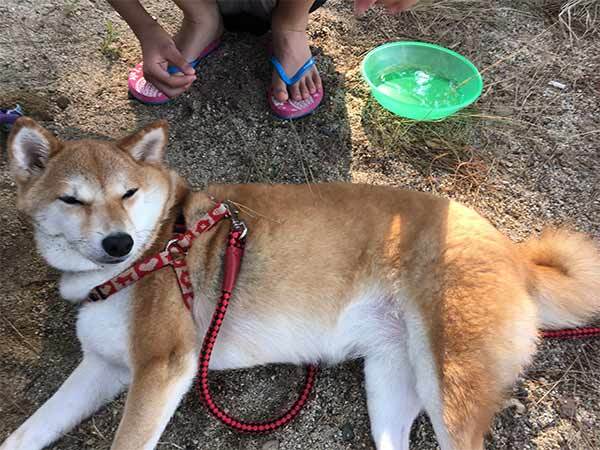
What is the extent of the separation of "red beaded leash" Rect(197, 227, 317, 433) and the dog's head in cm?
36

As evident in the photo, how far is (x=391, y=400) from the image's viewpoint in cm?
240

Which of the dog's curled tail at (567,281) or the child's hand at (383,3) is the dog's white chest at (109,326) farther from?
the dog's curled tail at (567,281)

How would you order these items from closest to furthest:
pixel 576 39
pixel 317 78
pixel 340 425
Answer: pixel 340 425 → pixel 317 78 → pixel 576 39

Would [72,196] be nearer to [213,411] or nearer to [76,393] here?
[76,393]

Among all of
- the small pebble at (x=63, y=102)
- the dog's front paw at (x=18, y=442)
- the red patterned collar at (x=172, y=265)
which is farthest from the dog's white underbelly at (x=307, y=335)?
the small pebble at (x=63, y=102)

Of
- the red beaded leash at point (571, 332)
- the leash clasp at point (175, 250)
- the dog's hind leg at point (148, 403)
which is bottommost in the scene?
the red beaded leash at point (571, 332)

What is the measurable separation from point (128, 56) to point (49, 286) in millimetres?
1705

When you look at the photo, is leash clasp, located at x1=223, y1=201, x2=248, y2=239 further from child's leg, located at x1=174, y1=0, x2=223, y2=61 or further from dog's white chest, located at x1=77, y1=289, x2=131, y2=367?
child's leg, located at x1=174, y1=0, x2=223, y2=61

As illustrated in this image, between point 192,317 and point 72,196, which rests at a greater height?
point 72,196

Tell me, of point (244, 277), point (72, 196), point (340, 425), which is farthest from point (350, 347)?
point (72, 196)

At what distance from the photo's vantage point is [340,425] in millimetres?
2441

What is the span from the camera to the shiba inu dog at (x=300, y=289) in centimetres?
207

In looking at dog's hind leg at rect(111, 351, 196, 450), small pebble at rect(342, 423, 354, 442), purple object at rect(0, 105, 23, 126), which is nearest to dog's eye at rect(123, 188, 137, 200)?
dog's hind leg at rect(111, 351, 196, 450)

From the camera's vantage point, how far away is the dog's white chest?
210 centimetres
